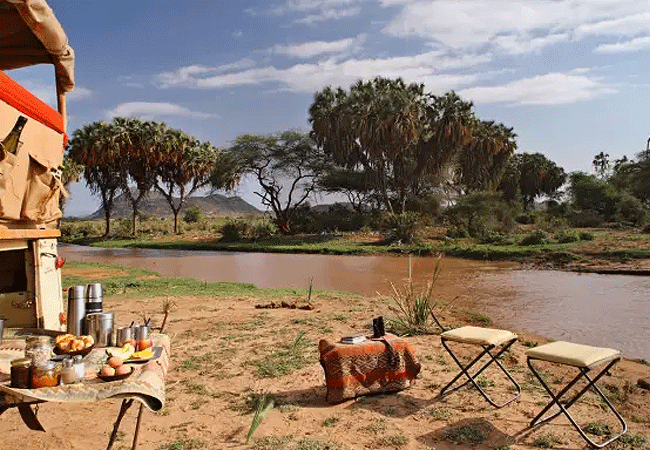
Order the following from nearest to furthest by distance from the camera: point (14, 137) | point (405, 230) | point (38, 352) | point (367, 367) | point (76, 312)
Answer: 1. point (38, 352)
2. point (14, 137)
3. point (76, 312)
4. point (367, 367)
5. point (405, 230)

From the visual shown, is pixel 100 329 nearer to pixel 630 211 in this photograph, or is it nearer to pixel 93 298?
pixel 93 298

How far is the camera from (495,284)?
1490 cm

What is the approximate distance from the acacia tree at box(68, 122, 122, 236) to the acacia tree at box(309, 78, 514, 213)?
45.6 ft

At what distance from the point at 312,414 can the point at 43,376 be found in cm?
238

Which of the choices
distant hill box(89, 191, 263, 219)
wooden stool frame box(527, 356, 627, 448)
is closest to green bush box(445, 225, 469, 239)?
wooden stool frame box(527, 356, 627, 448)

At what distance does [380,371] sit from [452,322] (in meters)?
4.31

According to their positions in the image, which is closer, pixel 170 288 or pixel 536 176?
pixel 170 288

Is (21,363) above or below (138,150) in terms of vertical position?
below

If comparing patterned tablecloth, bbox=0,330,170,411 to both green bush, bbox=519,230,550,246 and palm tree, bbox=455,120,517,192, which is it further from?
palm tree, bbox=455,120,517,192

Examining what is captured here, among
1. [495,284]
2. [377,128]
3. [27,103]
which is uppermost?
[377,128]

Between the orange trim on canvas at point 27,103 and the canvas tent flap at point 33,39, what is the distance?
50cm

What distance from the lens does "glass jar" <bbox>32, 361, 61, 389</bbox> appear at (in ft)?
9.36

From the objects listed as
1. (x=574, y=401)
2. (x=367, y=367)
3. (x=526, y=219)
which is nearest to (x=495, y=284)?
(x=367, y=367)

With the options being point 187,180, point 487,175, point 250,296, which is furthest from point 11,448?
point 487,175
